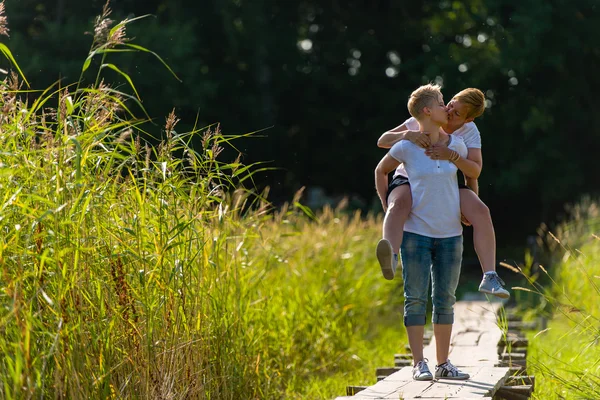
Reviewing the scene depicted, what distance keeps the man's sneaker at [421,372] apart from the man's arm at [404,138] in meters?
1.19

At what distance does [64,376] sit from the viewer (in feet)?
12.5

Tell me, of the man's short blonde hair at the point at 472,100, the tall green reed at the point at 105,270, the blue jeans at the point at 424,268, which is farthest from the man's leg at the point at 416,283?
the tall green reed at the point at 105,270

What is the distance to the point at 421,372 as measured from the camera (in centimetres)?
497

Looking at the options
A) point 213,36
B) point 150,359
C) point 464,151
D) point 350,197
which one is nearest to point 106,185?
point 150,359

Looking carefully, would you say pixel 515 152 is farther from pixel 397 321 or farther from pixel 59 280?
pixel 59 280

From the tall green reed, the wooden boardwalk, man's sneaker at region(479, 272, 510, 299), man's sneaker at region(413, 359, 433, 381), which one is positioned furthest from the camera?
man's sneaker at region(413, 359, 433, 381)

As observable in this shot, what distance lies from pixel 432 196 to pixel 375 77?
19.9 metres

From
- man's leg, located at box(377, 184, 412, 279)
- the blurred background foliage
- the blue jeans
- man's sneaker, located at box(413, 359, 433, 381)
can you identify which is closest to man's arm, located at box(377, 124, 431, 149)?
man's leg, located at box(377, 184, 412, 279)

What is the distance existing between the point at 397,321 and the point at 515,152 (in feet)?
47.8

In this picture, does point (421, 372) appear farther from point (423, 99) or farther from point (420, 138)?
point (423, 99)

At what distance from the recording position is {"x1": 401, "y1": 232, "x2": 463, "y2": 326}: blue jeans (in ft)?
16.3

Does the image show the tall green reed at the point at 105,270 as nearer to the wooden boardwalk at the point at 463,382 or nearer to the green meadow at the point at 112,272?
the green meadow at the point at 112,272

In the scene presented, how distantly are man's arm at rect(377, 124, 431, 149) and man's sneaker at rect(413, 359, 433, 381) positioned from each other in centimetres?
119

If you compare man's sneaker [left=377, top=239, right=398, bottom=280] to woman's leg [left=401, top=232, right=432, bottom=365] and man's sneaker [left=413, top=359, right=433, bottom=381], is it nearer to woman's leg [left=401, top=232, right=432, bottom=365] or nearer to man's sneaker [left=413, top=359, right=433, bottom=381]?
woman's leg [left=401, top=232, right=432, bottom=365]
